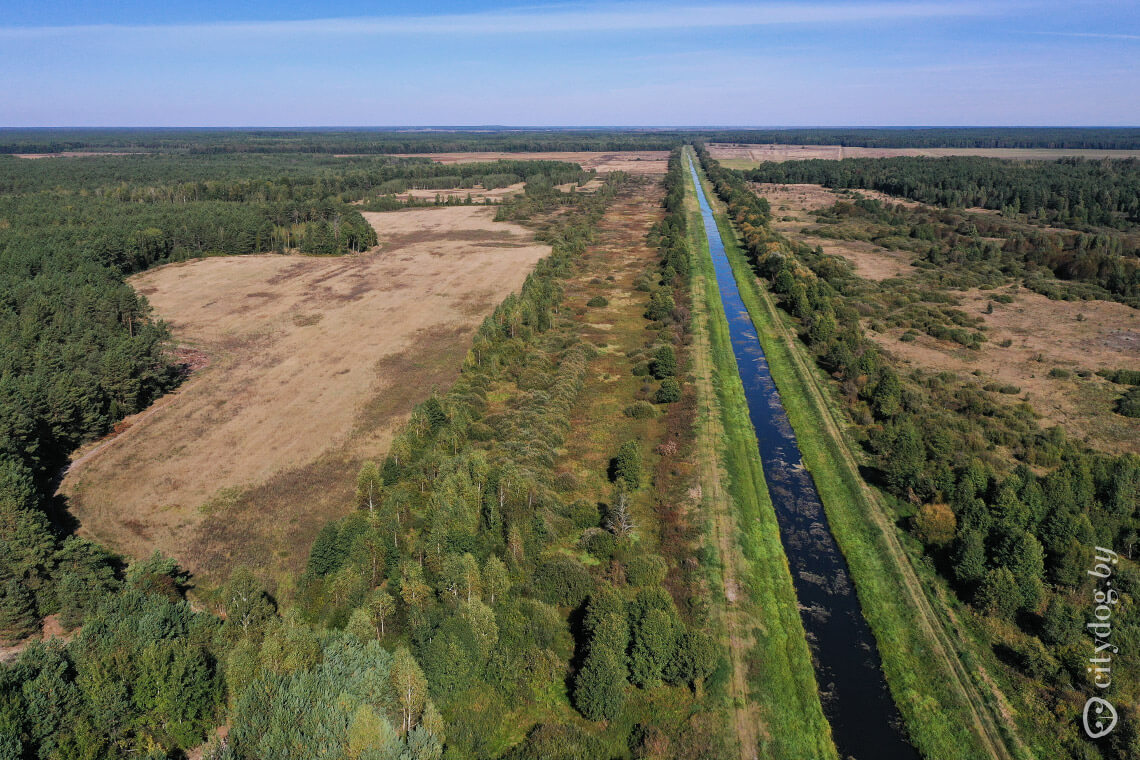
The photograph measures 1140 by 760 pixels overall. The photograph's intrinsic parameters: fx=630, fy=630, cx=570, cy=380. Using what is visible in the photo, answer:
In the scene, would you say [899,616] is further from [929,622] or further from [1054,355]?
[1054,355]

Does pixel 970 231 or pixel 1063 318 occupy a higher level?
pixel 970 231

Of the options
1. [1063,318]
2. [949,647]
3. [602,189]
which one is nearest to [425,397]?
[949,647]

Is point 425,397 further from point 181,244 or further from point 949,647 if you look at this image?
point 181,244

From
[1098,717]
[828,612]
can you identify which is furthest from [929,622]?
[1098,717]

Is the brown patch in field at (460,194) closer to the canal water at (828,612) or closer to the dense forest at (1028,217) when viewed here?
the dense forest at (1028,217)

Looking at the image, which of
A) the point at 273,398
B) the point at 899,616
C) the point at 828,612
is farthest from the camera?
the point at 273,398

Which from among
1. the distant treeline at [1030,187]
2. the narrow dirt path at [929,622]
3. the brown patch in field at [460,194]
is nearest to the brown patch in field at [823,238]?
the distant treeline at [1030,187]
